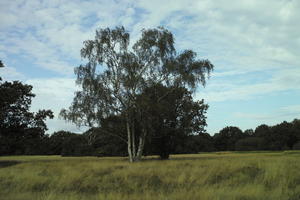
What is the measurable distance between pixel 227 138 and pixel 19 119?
105865 mm

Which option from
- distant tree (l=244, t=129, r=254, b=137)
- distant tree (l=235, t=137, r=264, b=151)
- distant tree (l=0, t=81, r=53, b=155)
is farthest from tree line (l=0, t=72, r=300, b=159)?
distant tree (l=244, t=129, r=254, b=137)

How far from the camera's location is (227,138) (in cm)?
13350

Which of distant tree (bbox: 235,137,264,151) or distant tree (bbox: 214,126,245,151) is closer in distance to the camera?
distant tree (bbox: 235,137,264,151)

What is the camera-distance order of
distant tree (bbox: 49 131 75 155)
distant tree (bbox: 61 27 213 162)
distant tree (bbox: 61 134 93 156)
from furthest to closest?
distant tree (bbox: 49 131 75 155) → distant tree (bbox: 61 134 93 156) → distant tree (bbox: 61 27 213 162)

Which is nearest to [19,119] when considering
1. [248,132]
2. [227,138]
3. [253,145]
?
[253,145]

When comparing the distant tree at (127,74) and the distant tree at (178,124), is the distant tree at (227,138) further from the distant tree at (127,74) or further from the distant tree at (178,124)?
the distant tree at (127,74)

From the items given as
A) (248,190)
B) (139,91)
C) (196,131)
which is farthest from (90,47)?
(248,190)

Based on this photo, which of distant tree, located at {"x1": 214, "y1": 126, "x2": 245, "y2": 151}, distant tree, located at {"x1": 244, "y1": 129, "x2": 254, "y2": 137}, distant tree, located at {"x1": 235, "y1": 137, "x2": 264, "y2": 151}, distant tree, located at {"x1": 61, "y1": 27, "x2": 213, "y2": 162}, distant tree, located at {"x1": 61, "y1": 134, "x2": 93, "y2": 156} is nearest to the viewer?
distant tree, located at {"x1": 61, "y1": 27, "x2": 213, "y2": 162}

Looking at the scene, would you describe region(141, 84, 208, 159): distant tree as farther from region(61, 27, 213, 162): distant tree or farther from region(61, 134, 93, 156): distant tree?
→ region(61, 134, 93, 156): distant tree

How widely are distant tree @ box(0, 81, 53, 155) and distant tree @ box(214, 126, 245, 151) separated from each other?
320ft

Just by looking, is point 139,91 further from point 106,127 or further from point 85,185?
point 85,185

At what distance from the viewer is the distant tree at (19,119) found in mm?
39375

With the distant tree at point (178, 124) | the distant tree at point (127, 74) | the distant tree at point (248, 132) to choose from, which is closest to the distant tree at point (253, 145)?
the distant tree at point (248, 132)

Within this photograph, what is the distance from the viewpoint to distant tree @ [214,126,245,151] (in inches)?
5064
